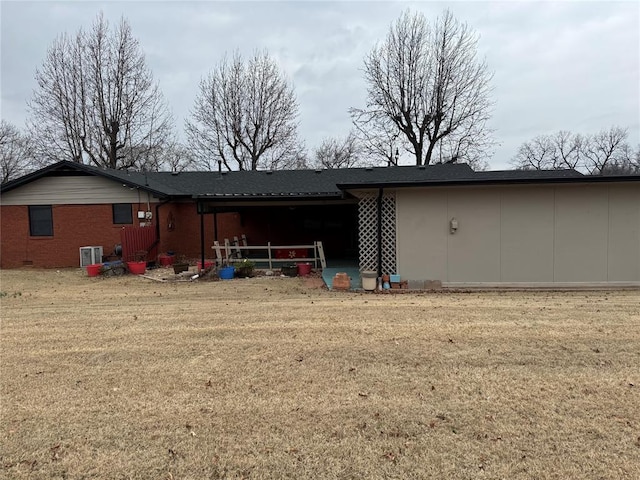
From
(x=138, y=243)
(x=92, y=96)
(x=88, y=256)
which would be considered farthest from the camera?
(x=92, y=96)

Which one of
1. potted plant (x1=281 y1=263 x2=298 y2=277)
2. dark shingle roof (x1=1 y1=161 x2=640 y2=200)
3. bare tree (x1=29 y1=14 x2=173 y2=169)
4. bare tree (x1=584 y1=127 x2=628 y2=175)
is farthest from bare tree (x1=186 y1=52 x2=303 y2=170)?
bare tree (x1=584 y1=127 x2=628 y2=175)

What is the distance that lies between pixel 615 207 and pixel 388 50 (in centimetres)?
2005

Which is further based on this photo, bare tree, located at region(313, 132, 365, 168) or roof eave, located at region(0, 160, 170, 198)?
bare tree, located at region(313, 132, 365, 168)

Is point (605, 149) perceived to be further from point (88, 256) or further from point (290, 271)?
point (88, 256)

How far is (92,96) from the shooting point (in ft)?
80.5

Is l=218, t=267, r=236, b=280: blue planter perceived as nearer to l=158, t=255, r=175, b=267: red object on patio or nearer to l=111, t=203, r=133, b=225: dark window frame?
l=158, t=255, r=175, b=267: red object on patio

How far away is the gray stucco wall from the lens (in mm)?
9141

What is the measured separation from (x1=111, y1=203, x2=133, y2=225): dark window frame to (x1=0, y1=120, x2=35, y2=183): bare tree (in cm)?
2273

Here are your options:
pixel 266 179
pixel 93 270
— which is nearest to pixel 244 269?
pixel 93 270

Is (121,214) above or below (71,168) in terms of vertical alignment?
below

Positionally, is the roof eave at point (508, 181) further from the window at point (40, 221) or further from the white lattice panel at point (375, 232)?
the window at point (40, 221)

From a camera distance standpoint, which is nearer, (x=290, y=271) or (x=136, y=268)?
(x=290, y=271)

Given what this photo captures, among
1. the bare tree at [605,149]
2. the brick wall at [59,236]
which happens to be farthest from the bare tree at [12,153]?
the bare tree at [605,149]

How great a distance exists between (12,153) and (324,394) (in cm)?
3886
